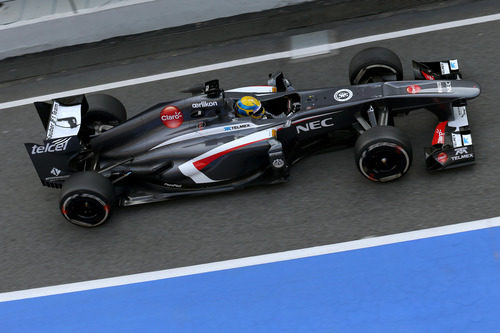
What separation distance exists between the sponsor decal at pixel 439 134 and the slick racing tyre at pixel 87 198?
3.29m

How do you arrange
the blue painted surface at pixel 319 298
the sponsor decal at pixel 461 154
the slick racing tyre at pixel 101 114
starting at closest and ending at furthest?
the blue painted surface at pixel 319 298 < the sponsor decal at pixel 461 154 < the slick racing tyre at pixel 101 114

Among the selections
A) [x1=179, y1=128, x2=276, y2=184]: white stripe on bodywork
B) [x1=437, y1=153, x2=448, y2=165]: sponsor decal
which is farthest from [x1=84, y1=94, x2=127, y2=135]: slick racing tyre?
[x1=437, y1=153, x2=448, y2=165]: sponsor decal

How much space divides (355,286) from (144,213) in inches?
95.2

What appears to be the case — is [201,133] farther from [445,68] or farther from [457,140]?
[445,68]

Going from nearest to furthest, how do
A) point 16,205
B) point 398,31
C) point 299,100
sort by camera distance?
point 299,100, point 16,205, point 398,31

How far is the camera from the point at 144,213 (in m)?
6.76

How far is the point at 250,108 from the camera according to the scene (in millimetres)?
6492

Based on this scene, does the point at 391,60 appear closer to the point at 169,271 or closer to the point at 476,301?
the point at 476,301

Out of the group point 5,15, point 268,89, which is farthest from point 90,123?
point 5,15

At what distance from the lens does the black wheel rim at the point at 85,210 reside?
20.6 feet

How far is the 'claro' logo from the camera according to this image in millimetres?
6680

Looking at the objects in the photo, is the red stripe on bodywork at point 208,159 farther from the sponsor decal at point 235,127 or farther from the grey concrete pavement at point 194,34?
the grey concrete pavement at point 194,34

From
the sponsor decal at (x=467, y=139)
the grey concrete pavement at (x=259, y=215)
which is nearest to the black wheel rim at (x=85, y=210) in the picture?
the grey concrete pavement at (x=259, y=215)

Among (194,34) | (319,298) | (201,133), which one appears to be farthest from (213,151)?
(194,34)
